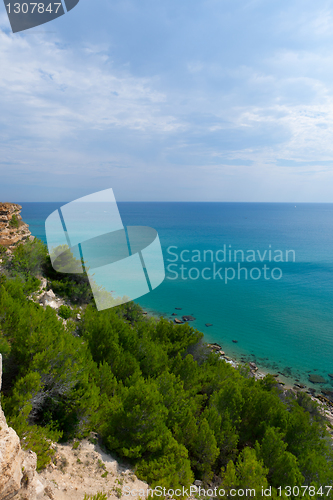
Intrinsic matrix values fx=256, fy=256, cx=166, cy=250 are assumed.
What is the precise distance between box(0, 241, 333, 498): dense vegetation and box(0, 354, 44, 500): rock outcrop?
1.62 metres

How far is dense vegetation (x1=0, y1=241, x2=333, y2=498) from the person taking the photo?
25.9ft

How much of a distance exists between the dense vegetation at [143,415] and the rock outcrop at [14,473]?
5.33 ft

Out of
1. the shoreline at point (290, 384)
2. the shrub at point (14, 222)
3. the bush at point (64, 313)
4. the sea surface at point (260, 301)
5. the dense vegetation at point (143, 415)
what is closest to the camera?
the dense vegetation at point (143, 415)

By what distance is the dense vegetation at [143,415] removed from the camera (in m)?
7.91

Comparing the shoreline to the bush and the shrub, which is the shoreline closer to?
the bush

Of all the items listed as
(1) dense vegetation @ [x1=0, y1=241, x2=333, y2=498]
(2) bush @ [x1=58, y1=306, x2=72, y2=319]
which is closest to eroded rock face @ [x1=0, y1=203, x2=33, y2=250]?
(2) bush @ [x1=58, y1=306, x2=72, y2=319]

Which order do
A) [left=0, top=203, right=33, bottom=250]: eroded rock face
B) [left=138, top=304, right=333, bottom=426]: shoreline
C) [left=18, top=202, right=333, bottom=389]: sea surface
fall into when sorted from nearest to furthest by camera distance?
1. [left=138, top=304, right=333, bottom=426]: shoreline
2. [left=0, top=203, right=33, bottom=250]: eroded rock face
3. [left=18, top=202, right=333, bottom=389]: sea surface

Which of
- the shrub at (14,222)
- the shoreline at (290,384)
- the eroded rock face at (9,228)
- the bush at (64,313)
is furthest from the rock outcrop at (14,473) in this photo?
the shrub at (14,222)

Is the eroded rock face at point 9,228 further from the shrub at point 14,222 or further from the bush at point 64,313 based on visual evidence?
the bush at point 64,313

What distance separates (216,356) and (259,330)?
49.8 ft

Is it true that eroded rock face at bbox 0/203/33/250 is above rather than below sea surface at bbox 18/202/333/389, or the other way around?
above

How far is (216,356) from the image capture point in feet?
62.4

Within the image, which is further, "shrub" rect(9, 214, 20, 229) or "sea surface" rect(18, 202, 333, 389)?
"sea surface" rect(18, 202, 333, 389)

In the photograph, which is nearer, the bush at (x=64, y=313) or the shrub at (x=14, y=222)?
the bush at (x=64, y=313)
